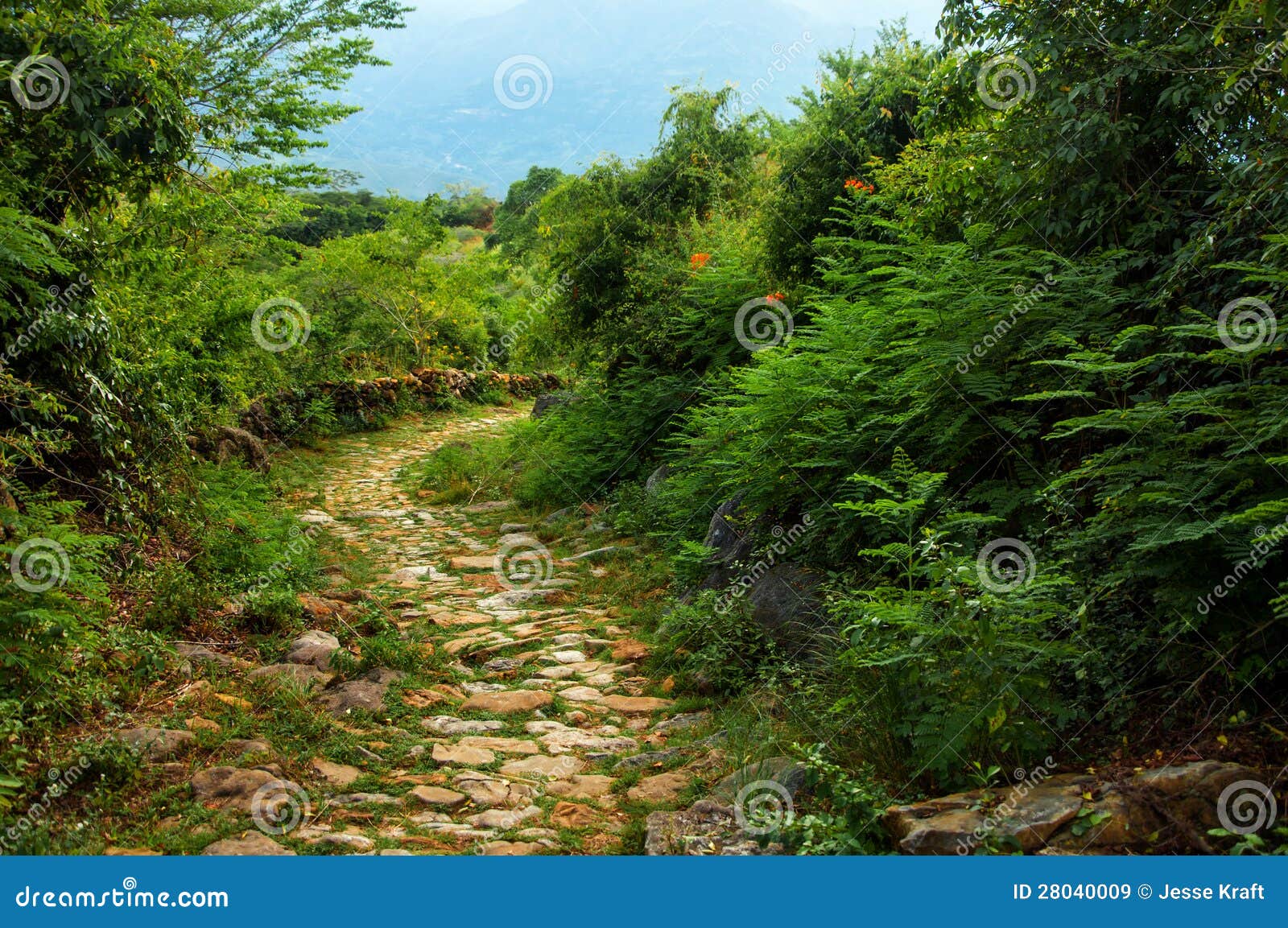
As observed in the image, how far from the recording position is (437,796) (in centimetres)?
383

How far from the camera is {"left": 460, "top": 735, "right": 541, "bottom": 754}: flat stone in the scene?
447 cm

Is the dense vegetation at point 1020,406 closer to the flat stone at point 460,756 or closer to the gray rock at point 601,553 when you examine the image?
the gray rock at point 601,553

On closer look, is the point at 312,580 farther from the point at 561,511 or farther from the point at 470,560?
the point at 561,511

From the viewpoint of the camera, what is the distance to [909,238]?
6438 mm

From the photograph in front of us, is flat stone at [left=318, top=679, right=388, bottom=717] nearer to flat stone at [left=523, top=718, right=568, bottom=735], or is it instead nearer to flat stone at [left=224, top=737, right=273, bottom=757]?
flat stone at [left=224, top=737, right=273, bottom=757]

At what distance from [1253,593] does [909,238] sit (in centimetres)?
388
